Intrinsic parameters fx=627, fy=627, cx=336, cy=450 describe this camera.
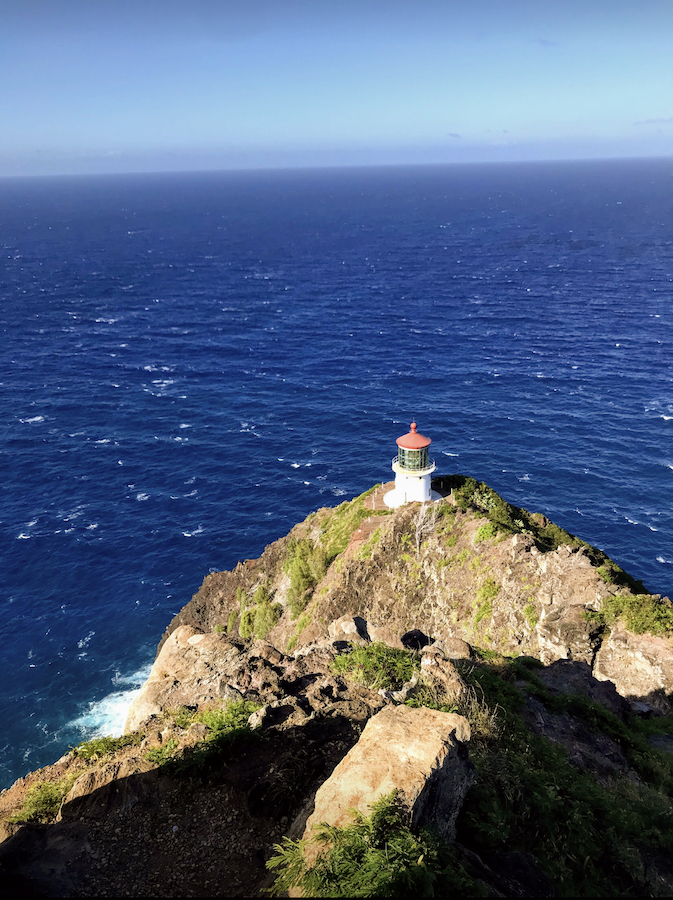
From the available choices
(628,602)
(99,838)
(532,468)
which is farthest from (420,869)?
(532,468)

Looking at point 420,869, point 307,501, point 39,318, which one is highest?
point 420,869

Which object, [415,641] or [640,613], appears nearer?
[415,641]

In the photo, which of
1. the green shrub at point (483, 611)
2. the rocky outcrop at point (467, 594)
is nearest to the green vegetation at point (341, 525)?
the rocky outcrop at point (467, 594)

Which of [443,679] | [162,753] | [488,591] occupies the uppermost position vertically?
[443,679]

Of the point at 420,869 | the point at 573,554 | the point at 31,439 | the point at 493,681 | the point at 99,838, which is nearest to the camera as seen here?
the point at 420,869

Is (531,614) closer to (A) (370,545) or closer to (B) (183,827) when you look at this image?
(A) (370,545)

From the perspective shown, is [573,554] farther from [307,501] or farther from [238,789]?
[307,501]

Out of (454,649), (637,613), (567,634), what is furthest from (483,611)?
(454,649)

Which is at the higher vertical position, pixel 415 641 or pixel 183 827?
pixel 183 827
